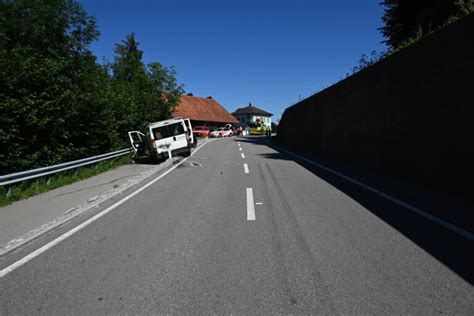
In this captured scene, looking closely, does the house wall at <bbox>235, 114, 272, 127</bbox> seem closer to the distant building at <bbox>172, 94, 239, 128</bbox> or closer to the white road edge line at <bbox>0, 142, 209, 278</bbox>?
the distant building at <bbox>172, 94, 239, 128</bbox>

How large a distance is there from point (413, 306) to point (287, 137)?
26891 mm

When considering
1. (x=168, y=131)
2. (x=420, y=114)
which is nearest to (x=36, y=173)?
(x=168, y=131)

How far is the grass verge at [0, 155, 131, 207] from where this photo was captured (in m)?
7.16

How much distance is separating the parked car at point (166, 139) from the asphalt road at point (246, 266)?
8.88 metres

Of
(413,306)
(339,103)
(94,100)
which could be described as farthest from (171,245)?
(339,103)

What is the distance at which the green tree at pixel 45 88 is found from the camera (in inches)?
321

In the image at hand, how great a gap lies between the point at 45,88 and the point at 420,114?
11.6m

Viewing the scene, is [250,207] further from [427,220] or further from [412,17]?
[412,17]

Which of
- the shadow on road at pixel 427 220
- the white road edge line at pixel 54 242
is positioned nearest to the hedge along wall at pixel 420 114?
the shadow on road at pixel 427 220

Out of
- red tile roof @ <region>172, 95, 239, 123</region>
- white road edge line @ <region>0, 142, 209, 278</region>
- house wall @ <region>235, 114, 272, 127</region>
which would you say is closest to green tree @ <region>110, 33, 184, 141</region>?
white road edge line @ <region>0, 142, 209, 278</region>

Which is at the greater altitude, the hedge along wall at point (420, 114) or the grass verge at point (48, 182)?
the hedge along wall at point (420, 114)

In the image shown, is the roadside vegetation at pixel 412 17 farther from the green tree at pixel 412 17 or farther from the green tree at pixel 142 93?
the green tree at pixel 142 93

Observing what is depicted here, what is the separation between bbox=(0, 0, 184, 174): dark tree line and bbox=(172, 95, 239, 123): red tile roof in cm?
3040

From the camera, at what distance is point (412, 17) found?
2120cm
